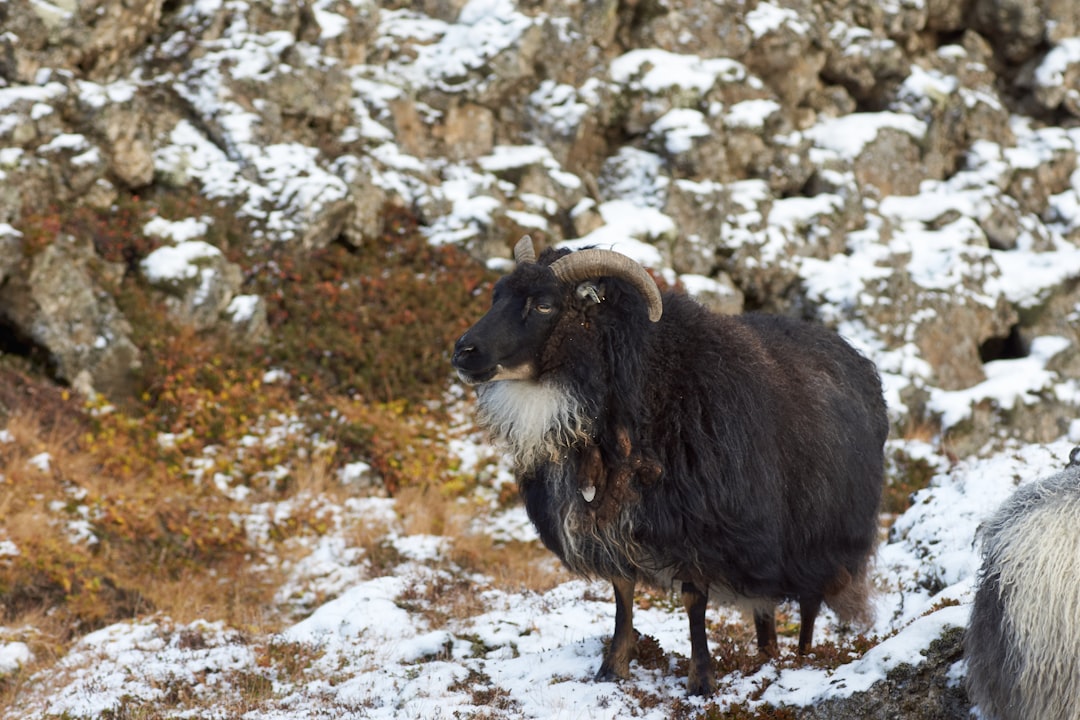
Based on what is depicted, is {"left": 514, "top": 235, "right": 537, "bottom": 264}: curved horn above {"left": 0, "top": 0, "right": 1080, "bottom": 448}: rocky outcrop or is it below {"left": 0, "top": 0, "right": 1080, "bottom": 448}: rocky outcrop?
above

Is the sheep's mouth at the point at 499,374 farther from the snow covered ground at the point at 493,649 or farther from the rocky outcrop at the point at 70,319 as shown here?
the rocky outcrop at the point at 70,319

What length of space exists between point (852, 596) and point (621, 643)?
1.81m

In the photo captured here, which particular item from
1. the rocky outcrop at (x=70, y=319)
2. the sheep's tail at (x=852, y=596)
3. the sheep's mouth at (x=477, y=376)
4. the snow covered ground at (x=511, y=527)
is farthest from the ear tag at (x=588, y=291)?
the rocky outcrop at (x=70, y=319)

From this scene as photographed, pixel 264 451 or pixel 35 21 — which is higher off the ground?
pixel 35 21

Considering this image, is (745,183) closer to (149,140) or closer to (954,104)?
(954,104)

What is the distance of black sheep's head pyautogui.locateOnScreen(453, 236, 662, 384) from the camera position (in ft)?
17.1

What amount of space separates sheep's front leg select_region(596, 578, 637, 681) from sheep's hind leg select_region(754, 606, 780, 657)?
39.2 inches

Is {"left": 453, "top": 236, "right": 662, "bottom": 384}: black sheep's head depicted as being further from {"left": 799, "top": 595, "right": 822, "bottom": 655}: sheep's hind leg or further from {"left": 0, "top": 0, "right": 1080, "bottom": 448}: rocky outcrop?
{"left": 0, "top": 0, "right": 1080, "bottom": 448}: rocky outcrop

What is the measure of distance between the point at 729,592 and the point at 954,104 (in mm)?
16484

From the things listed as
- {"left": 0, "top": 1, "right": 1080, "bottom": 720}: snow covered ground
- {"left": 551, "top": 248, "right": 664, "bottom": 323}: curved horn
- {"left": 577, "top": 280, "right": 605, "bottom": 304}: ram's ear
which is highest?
{"left": 551, "top": 248, "right": 664, "bottom": 323}: curved horn

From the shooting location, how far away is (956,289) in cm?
1524

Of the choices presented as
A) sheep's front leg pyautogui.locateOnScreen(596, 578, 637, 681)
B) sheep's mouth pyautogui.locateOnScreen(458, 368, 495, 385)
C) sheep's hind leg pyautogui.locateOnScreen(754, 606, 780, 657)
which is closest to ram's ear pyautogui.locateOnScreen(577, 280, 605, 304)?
sheep's mouth pyautogui.locateOnScreen(458, 368, 495, 385)

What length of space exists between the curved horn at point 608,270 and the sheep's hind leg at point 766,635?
7.72 ft

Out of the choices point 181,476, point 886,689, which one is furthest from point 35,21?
point 886,689
